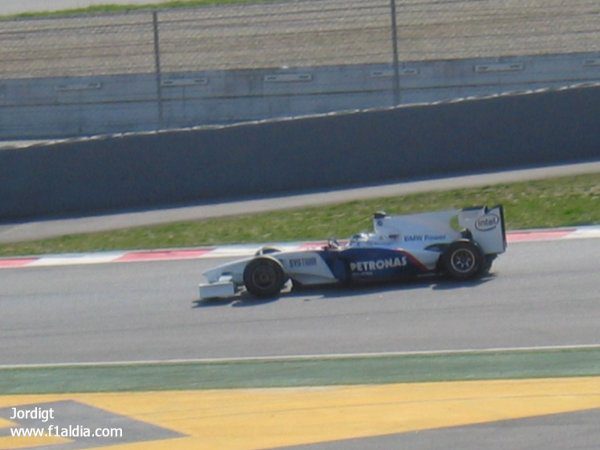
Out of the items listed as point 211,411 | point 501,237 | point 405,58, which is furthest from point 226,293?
point 405,58

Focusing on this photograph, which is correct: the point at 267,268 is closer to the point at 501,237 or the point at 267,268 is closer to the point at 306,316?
the point at 306,316

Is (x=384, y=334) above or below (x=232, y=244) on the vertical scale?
below

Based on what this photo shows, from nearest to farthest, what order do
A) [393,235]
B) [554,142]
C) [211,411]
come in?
1. [211,411]
2. [393,235]
3. [554,142]

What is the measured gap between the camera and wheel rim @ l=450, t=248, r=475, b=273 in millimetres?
11992

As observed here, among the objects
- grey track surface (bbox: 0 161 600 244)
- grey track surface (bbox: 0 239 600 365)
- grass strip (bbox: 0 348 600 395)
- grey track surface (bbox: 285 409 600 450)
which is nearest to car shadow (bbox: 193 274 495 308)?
grey track surface (bbox: 0 239 600 365)

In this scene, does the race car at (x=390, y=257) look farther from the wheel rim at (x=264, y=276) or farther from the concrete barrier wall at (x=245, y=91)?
the concrete barrier wall at (x=245, y=91)

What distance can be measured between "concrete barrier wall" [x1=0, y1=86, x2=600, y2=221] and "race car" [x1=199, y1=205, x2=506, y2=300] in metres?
6.04

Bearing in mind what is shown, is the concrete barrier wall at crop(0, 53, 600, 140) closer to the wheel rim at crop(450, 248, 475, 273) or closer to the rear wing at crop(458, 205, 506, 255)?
the rear wing at crop(458, 205, 506, 255)

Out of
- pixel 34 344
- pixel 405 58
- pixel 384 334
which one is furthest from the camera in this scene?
pixel 405 58

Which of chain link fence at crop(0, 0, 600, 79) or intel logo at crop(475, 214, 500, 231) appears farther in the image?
chain link fence at crop(0, 0, 600, 79)

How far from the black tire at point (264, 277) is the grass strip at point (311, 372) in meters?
2.43

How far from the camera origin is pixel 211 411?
330 inches

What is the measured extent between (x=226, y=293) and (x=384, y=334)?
238cm

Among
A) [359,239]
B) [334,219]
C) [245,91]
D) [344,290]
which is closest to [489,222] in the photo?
[359,239]
